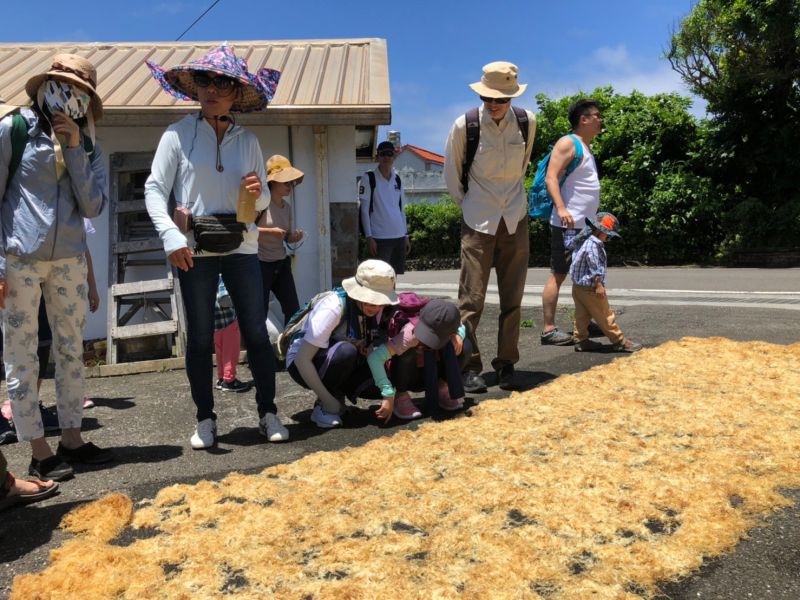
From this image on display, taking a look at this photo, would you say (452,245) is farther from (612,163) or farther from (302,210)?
(302,210)

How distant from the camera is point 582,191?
5.98 metres

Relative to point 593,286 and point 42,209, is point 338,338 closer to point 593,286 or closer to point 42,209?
point 42,209

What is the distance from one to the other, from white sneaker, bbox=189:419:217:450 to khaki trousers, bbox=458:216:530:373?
1746 mm

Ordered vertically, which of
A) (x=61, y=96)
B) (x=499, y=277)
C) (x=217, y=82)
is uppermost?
(x=217, y=82)

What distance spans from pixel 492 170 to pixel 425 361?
148 centimetres

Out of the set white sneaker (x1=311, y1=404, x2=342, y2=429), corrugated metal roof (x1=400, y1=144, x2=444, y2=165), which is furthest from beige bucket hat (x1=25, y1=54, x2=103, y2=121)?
corrugated metal roof (x1=400, y1=144, x2=444, y2=165)

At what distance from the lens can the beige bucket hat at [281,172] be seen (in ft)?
17.5

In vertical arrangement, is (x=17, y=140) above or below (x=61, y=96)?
below

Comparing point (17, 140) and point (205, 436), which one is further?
point (205, 436)

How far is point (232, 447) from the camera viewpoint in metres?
3.85

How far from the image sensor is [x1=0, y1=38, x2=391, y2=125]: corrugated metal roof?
6629 millimetres

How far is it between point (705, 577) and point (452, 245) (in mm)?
20940

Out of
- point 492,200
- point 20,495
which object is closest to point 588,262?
point 492,200

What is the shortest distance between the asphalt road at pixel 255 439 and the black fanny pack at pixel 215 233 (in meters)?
1.10
